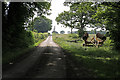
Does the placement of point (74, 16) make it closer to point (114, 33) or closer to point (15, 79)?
point (114, 33)

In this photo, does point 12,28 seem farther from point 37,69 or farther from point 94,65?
point 94,65

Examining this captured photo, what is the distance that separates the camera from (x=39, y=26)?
116 metres

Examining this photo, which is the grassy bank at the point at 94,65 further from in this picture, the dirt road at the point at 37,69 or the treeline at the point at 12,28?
the treeline at the point at 12,28

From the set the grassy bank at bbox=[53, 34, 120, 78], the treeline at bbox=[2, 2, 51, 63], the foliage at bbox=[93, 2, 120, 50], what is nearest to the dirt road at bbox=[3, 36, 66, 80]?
the grassy bank at bbox=[53, 34, 120, 78]

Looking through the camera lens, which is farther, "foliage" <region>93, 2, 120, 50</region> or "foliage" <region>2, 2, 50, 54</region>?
"foliage" <region>93, 2, 120, 50</region>

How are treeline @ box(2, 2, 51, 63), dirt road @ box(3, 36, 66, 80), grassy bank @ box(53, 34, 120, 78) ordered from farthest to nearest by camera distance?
treeline @ box(2, 2, 51, 63)
grassy bank @ box(53, 34, 120, 78)
dirt road @ box(3, 36, 66, 80)

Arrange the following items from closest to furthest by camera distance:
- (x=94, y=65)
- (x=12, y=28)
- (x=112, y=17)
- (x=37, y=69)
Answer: (x=37, y=69)
(x=94, y=65)
(x=12, y=28)
(x=112, y=17)

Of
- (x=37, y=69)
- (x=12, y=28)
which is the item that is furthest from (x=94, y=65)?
(x=12, y=28)

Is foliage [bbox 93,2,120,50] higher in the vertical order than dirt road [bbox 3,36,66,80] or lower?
higher

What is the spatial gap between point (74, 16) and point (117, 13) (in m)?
30.6

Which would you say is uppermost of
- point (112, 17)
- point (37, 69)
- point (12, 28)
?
point (112, 17)

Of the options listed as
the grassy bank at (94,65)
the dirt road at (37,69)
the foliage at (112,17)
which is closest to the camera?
the dirt road at (37,69)

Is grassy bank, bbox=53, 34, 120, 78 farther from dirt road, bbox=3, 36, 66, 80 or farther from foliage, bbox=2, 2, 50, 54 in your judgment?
foliage, bbox=2, 2, 50, 54

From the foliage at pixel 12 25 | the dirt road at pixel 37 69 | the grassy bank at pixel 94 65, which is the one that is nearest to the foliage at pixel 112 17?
the grassy bank at pixel 94 65
